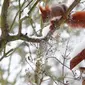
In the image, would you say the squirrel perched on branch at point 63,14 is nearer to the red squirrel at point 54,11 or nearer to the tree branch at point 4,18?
the red squirrel at point 54,11

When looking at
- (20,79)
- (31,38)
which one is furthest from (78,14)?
(20,79)

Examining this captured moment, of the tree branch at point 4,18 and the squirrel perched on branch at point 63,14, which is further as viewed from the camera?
the tree branch at point 4,18

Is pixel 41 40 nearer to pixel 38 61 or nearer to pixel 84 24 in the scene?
pixel 84 24

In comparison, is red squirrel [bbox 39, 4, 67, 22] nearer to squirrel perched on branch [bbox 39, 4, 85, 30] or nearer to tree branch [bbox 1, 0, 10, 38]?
squirrel perched on branch [bbox 39, 4, 85, 30]

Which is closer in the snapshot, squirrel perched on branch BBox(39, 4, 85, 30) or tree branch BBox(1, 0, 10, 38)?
squirrel perched on branch BBox(39, 4, 85, 30)

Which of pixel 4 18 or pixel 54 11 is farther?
pixel 4 18

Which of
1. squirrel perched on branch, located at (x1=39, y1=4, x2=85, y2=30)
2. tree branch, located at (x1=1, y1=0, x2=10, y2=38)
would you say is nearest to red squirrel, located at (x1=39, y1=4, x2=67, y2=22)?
squirrel perched on branch, located at (x1=39, y1=4, x2=85, y2=30)

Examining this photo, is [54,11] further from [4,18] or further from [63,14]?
[4,18]

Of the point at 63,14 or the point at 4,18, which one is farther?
the point at 4,18

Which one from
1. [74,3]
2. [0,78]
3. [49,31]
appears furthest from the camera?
[0,78]

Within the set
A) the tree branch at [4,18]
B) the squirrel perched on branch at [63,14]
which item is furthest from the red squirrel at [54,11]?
the tree branch at [4,18]

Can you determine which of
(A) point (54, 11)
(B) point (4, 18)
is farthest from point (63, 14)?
(B) point (4, 18)

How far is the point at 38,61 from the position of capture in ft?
6.66

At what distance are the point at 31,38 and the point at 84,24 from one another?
1.17ft
